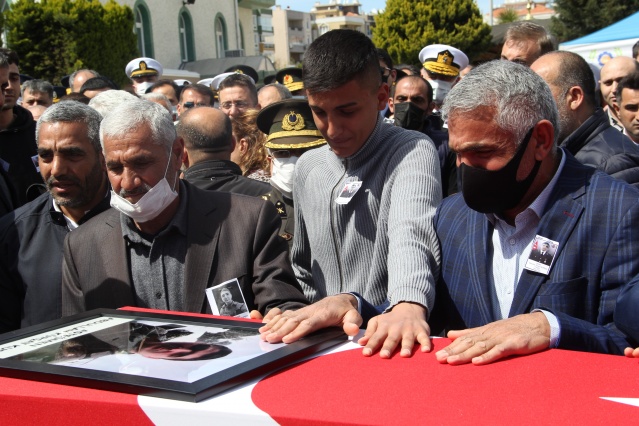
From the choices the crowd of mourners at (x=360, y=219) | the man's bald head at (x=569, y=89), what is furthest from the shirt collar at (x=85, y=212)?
the man's bald head at (x=569, y=89)

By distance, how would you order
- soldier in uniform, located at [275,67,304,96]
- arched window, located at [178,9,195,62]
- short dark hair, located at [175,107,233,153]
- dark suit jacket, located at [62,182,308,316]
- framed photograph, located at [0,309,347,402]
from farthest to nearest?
1. arched window, located at [178,9,195,62]
2. soldier in uniform, located at [275,67,304,96]
3. short dark hair, located at [175,107,233,153]
4. dark suit jacket, located at [62,182,308,316]
5. framed photograph, located at [0,309,347,402]

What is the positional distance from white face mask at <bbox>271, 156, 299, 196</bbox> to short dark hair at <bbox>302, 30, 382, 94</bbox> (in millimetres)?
1496

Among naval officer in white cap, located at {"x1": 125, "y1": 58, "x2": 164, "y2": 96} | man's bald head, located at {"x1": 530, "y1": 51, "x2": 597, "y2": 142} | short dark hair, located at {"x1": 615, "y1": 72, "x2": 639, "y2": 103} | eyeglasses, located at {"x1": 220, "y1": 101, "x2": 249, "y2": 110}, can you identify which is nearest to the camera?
man's bald head, located at {"x1": 530, "y1": 51, "x2": 597, "y2": 142}

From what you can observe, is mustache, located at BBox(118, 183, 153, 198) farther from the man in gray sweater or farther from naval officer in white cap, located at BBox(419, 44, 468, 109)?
naval officer in white cap, located at BBox(419, 44, 468, 109)

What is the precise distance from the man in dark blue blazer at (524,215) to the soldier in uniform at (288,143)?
2045 millimetres

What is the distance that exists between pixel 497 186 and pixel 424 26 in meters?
33.3

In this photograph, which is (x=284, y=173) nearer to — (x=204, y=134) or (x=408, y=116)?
(x=204, y=134)

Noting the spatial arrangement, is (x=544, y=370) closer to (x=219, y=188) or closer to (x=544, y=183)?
(x=544, y=183)

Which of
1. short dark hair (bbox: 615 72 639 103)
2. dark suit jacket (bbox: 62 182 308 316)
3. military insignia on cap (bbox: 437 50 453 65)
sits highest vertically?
military insignia on cap (bbox: 437 50 453 65)

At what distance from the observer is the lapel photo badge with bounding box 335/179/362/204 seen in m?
2.82

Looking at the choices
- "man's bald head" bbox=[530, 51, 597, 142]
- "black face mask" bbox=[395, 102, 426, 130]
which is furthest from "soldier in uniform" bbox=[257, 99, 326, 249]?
"black face mask" bbox=[395, 102, 426, 130]

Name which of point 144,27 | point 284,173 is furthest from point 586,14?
point 284,173

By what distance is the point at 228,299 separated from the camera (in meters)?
2.76

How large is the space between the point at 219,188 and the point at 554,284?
2622 mm
